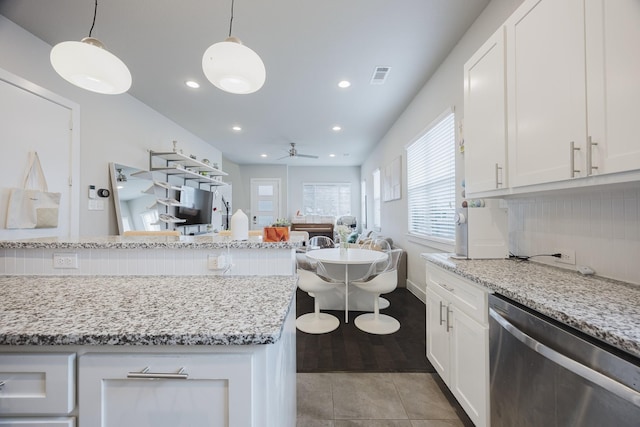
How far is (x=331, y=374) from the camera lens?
1915mm

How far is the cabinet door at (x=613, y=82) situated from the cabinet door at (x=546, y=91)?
0.04 m

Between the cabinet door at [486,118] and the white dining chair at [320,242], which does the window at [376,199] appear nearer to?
the white dining chair at [320,242]

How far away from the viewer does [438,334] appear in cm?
168

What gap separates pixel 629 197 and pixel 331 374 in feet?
6.54

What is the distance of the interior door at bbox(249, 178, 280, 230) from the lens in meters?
7.84

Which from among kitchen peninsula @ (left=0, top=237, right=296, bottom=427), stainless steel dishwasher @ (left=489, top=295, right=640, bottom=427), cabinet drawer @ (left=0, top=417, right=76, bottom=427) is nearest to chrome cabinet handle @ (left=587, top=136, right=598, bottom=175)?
stainless steel dishwasher @ (left=489, top=295, right=640, bottom=427)

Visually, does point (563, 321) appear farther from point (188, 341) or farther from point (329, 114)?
point (329, 114)

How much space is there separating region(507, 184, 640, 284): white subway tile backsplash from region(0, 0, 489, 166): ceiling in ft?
5.36

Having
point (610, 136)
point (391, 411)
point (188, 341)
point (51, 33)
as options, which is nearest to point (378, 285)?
point (391, 411)

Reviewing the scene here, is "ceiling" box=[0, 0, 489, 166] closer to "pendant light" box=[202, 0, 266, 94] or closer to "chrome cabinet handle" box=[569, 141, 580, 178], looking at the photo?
"pendant light" box=[202, 0, 266, 94]

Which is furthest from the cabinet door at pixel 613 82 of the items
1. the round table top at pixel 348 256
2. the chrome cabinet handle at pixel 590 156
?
the round table top at pixel 348 256

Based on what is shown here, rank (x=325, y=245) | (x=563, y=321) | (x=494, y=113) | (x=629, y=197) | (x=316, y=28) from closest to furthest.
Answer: (x=563, y=321)
(x=629, y=197)
(x=494, y=113)
(x=316, y=28)
(x=325, y=245)

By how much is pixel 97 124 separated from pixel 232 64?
2738 mm

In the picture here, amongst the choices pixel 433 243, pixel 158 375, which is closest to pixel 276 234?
pixel 158 375
